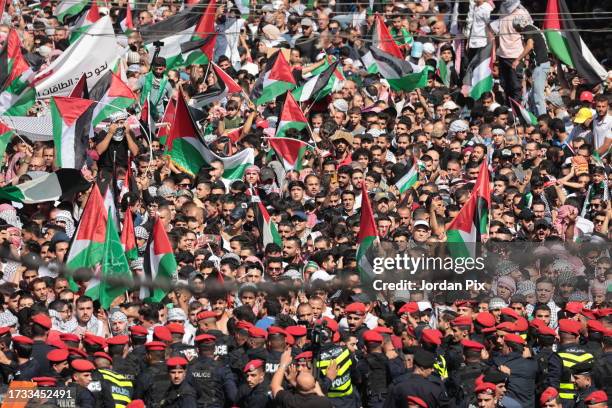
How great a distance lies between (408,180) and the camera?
23078 mm

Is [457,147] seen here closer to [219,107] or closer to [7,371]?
A: [219,107]

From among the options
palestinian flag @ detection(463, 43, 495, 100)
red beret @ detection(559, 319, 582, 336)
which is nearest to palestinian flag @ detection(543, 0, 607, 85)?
palestinian flag @ detection(463, 43, 495, 100)

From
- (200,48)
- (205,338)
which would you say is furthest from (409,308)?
(200,48)

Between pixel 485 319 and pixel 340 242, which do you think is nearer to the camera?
pixel 485 319

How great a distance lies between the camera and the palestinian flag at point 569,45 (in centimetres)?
2661

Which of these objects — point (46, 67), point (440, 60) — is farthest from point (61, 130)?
point (440, 60)

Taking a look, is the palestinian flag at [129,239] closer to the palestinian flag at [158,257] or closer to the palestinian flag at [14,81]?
the palestinian flag at [158,257]

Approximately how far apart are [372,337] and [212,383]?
1.52 m

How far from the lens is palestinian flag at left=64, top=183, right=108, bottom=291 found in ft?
67.1

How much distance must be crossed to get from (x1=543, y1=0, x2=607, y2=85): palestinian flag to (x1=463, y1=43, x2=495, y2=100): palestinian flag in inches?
34.0

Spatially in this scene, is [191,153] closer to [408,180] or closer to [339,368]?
[408,180]

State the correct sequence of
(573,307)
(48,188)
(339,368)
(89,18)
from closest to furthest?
(339,368) < (573,307) < (48,188) < (89,18)

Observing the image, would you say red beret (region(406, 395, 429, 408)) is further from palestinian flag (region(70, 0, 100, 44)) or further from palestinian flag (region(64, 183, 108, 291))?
palestinian flag (region(70, 0, 100, 44))

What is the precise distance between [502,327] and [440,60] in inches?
420
